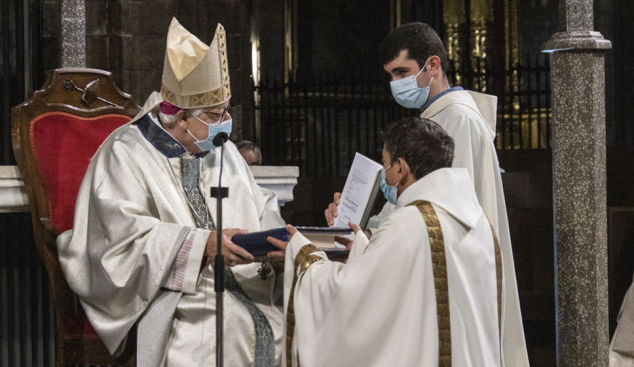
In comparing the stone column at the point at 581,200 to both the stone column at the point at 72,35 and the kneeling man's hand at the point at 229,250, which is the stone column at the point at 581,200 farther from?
the stone column at the point at 72,35

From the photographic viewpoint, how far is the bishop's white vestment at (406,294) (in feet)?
9.56

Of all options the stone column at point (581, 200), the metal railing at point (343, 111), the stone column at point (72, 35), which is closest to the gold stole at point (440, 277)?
the stone column at point (581, 200)

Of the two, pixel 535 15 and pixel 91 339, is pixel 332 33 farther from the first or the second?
pixel 91 339

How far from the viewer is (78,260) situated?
3467 mm

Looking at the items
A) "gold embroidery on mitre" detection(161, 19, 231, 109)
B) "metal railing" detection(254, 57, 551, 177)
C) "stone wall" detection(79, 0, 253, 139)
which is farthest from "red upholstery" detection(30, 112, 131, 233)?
"metal railing" detection(254, 57, 551, 177)

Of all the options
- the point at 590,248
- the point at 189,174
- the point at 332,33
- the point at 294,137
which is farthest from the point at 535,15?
the point at 189,174

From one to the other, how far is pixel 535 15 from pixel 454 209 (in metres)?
8.09

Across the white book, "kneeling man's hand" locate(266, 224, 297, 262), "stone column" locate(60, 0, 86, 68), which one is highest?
"stone column" locate(60, 0, 86, 68)

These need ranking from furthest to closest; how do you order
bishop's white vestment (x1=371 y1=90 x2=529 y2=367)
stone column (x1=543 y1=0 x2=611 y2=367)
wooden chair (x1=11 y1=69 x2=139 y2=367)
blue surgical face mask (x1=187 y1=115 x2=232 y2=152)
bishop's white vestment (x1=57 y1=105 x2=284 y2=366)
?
stone column (x1=543 y1=0 x2=611 y2=367) → bishop's white vestment (x1=371 y1=90 x2=529 y2=367) → blue surgical face mask (x1=187 y1=115 x2=232 y2=152) → wooden chair (x1=11 y1=69 x2=139 y2=367) → bishop's white vestment (x1=57 y1=105 x2=284 y2=366)

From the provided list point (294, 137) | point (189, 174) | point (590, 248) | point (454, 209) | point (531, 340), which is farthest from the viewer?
point (294, 137)

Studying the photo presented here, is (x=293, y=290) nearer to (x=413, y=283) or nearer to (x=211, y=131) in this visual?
(x=413, y=283)

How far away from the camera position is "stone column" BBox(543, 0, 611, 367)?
5.14 m

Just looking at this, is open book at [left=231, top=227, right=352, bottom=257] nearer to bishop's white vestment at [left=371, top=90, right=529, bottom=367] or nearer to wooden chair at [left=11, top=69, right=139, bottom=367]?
wooden chair at [left=11, top=69, right=139, bottom=367]

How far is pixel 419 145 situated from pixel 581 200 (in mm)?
2492
